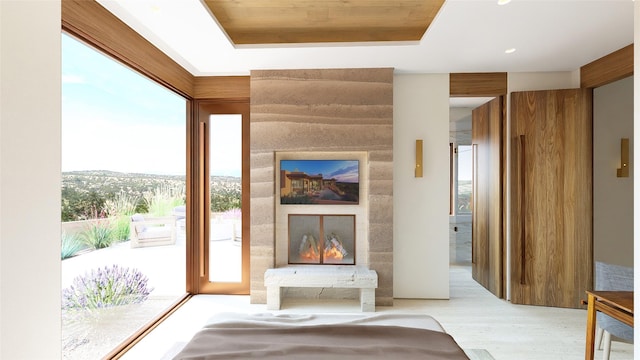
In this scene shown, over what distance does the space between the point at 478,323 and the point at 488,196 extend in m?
1.65

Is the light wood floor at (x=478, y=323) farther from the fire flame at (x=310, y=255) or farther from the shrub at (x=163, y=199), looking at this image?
Answer: the shrub at (x=163, y=199)

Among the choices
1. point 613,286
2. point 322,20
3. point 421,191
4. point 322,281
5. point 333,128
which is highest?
point 322,20

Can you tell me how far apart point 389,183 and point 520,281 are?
1.79 m

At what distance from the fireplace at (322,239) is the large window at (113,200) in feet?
4.43

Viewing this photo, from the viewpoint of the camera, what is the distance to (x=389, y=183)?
3.60 m

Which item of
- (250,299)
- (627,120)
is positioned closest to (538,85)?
(627,120)

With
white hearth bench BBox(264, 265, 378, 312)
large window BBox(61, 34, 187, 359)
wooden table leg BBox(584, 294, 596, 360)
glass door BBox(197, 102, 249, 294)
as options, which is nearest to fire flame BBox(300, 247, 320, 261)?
white hearth bench BBox(264, 265, 378, 312)

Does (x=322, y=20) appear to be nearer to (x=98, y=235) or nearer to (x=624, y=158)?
(x=98, y=235)

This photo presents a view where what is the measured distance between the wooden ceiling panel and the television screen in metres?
1.28

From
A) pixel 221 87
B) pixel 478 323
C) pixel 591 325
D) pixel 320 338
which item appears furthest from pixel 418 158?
pixel 320 338

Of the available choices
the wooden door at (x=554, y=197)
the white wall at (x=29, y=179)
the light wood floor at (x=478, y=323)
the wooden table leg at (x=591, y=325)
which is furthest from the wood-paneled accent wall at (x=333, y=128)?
the white wall at (x=29, y=179)

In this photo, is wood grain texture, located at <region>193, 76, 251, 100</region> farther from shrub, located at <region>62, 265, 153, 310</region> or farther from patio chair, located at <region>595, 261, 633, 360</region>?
patio chair, located at <region>595, 261, 633, 360</region>

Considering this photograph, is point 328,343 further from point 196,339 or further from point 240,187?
point 240,187

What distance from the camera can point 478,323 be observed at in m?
3.14
